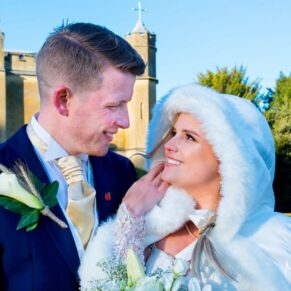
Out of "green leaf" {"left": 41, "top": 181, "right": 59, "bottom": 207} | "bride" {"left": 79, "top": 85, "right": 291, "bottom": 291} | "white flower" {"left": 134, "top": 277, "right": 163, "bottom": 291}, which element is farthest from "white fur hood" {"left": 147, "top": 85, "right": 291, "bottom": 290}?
"white flower" {"left": 134, "top": 277, "right": 163, "bottom": 291}

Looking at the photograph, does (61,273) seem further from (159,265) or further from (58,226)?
(159,265)

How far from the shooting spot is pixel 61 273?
11.0 feet

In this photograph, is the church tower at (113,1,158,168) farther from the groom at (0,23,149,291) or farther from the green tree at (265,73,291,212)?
the groom at (0,23,149,291)

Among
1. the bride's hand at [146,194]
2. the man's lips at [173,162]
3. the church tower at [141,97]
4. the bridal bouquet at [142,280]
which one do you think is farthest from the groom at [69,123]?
the church tower at [141,97]

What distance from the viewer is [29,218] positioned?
129 inches

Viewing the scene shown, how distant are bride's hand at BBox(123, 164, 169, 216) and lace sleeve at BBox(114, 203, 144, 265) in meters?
0.05

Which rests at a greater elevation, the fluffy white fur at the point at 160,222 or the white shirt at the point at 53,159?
the white shirt at the point at 53,159

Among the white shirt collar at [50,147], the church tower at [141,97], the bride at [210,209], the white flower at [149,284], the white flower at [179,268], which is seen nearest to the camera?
the white flower at [149,284]

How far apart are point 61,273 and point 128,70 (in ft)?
3.83

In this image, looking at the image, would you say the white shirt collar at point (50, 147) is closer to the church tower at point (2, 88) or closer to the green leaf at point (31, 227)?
the green leaf at point (31, 227)

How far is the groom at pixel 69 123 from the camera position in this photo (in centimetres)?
338

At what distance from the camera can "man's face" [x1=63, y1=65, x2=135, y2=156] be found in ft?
11.5

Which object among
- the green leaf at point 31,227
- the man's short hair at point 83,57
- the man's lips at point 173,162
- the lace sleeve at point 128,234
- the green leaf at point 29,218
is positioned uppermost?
the man's short hair at point 83,57

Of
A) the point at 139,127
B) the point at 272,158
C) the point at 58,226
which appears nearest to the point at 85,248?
the point at 58,226
